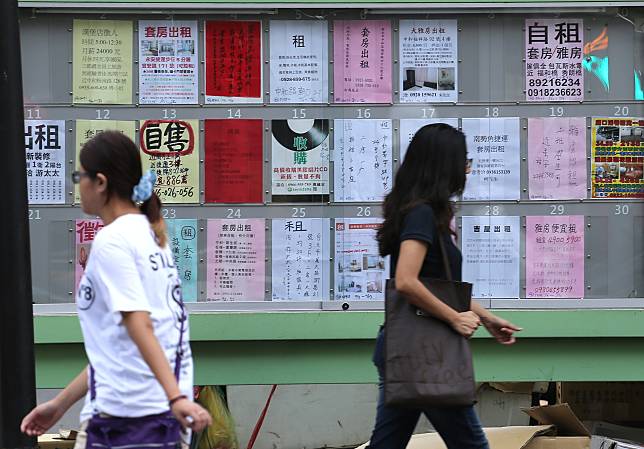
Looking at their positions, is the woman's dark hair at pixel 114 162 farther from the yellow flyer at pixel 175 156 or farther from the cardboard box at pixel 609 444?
the cardboard box at pixel 609 444

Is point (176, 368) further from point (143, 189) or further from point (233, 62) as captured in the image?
point (233, 62)

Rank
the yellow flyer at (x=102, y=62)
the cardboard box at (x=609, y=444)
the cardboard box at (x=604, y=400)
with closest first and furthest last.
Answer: the cardboard box at (x=609, y=444) < the yellow flyer at (x=102, y=62) < the cardboard box at (x=604, y=400)

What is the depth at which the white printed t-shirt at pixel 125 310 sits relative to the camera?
2883 millimetres

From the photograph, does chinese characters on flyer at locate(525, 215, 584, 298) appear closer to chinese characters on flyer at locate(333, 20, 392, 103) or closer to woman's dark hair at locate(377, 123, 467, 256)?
chinese characters on flyer at locate(333, 20, 392, 103)

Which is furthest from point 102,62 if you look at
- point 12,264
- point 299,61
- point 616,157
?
point 616,157

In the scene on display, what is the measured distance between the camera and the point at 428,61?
577cm

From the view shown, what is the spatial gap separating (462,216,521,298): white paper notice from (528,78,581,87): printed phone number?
78 centimetres

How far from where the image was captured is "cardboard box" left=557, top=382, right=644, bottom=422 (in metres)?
6.29

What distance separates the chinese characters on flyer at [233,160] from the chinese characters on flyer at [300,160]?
0.10 meters

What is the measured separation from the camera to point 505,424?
6652 mm

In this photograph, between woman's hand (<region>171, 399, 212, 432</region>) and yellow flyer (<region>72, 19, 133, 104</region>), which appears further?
yellow flyer (<region>72, 19, 133, 104</region>)

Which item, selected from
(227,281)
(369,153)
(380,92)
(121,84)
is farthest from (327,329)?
(121,84)

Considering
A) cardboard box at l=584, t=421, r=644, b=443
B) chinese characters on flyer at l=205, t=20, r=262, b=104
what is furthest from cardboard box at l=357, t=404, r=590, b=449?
chinese characters on flyer at l=205, t=20, r=262, b=104

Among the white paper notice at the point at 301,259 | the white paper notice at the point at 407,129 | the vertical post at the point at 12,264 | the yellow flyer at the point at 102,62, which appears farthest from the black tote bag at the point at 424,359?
the yellow flyer at the point at 102,62
